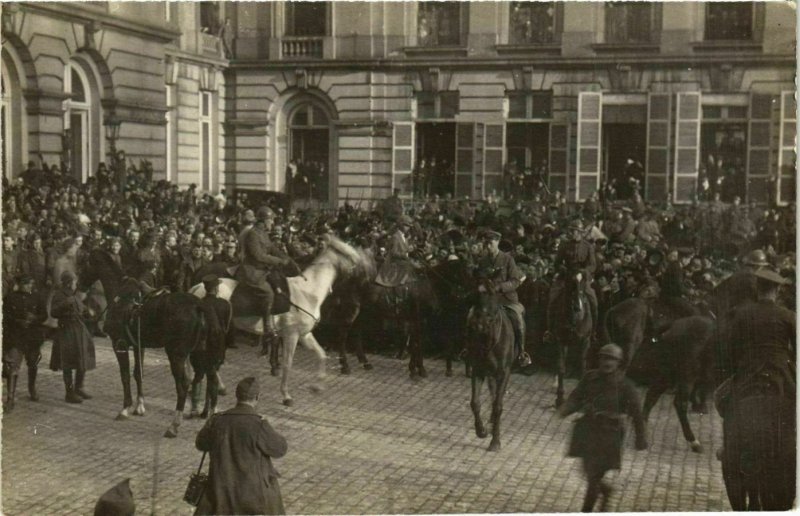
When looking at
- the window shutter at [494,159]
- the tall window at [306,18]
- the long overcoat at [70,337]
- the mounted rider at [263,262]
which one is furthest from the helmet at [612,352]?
the long overcoat at [70,337]

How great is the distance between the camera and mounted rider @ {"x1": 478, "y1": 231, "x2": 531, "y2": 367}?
26.3 ft

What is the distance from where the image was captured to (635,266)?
8109 millimetres

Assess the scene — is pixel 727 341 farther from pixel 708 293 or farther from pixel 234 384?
pixel 234 384

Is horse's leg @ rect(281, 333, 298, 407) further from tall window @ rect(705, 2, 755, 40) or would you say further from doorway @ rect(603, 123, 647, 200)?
tall window @ rect(705, 2, 755, 40)

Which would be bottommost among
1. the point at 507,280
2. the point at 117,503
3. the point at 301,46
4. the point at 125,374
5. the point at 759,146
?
the point at 117,503

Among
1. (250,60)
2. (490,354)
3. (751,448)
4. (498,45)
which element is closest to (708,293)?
(751,448)

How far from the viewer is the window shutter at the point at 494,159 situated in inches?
329

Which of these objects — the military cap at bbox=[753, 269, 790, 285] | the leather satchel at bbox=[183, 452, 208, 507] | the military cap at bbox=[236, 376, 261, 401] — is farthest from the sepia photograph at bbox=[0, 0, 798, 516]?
the military cap at bbox=[236, 376, 261, 401]

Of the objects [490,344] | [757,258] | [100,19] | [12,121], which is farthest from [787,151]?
[12,121]

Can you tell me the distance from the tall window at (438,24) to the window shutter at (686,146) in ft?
6.94

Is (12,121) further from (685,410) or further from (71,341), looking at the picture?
(685,410)

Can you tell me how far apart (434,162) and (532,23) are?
60.5 inches

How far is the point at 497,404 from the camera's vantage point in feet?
25.7

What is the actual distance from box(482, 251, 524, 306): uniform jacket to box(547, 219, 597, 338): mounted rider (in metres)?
0.43
